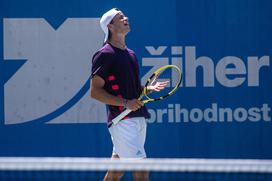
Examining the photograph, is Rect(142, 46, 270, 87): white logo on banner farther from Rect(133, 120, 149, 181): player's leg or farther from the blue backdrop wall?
Rect(133, 120, 149, 181): player's leg

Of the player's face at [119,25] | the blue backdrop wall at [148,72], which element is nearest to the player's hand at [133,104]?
the player's face at [119,25]

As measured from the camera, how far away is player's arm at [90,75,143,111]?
19.4 feet

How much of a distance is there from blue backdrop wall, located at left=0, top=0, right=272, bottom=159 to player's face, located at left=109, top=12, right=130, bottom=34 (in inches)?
31.7

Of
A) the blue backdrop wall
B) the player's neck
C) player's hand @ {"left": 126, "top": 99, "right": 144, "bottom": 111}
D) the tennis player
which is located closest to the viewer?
player's hand @ {"left": 126, "top": 99, "right": 144, "bottom": 111}

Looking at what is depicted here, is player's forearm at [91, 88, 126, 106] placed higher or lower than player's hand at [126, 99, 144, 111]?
higher

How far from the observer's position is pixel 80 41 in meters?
7.10

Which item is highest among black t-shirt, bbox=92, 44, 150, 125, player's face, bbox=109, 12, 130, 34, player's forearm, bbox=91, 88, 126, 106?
player's face, bbox=109, 12, 130, 34

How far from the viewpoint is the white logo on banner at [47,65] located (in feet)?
23.2

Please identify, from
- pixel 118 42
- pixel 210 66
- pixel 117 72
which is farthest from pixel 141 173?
pixel 210 66

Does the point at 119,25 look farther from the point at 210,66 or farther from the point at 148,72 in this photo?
the point at 210,66

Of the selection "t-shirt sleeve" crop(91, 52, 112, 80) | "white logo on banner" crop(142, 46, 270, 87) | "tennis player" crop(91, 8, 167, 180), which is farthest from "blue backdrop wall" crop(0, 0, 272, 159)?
"t-shirt sleeve" crop(91, 52, 112, 80)

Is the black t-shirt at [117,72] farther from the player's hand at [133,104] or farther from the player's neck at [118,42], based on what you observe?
the player's hand at [133,104]

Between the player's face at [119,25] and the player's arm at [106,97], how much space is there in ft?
1.40

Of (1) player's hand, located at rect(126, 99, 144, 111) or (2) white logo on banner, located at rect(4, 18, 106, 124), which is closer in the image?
(1) player's hand, located at rect(126, 99, 144, 111)
